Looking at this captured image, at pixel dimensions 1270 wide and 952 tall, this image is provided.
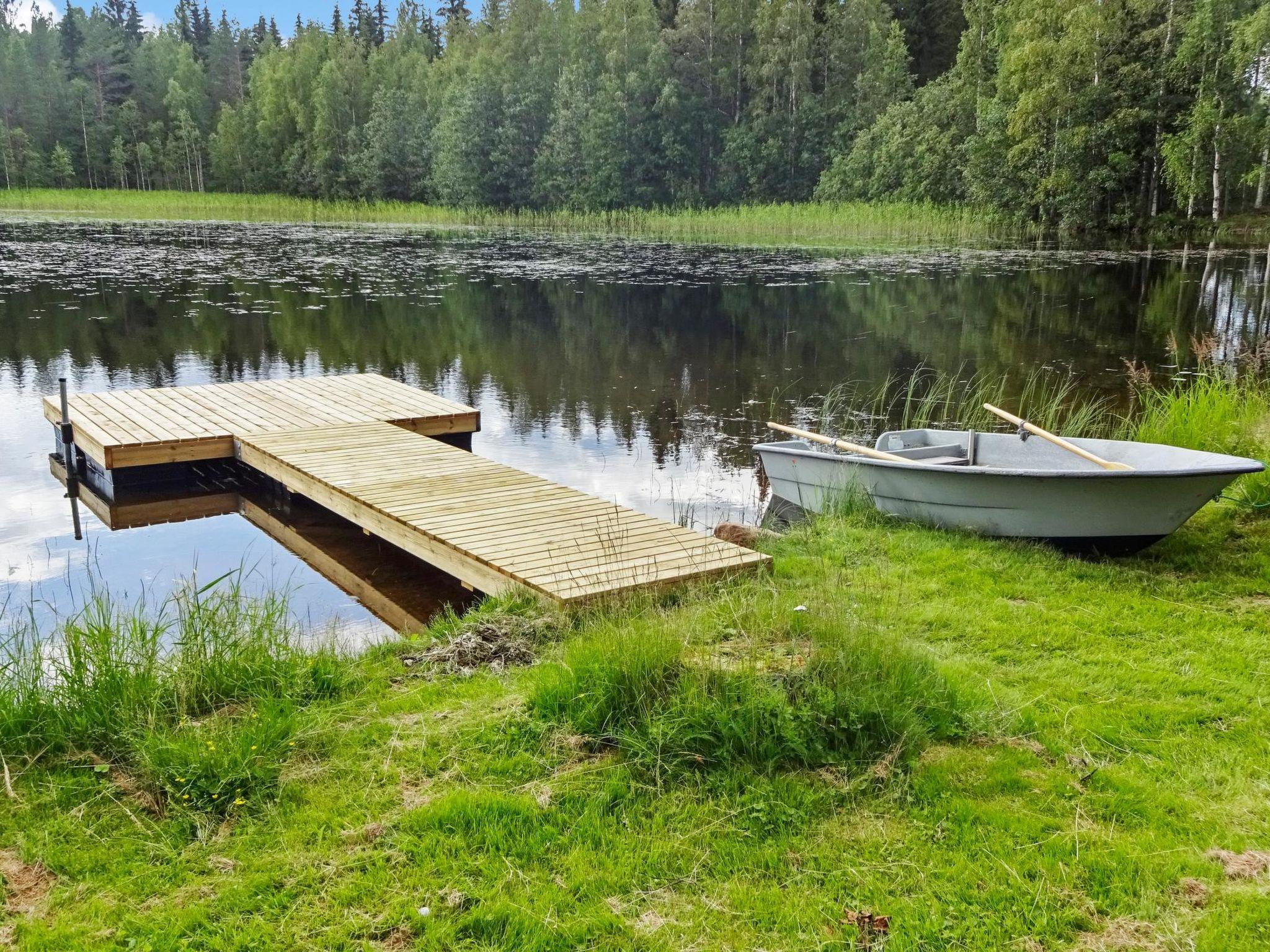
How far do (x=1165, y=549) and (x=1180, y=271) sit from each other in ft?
63.5

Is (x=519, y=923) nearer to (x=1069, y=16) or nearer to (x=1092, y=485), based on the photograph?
(x=1092, y=485)

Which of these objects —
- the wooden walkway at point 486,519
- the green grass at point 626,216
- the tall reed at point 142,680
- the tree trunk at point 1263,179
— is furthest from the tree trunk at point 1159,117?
the tall reed at point 142,680

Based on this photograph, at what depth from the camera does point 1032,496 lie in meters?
5.86

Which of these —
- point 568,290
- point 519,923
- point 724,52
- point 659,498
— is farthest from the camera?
point 724,52

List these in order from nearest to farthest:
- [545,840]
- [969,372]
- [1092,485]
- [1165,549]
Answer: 1. [545,840]
2. [1092,485]
3. [1165,549]
4. [969,372]

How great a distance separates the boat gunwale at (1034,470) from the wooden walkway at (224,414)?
3.54m

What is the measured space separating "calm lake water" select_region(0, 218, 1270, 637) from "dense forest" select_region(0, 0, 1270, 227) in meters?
5.97

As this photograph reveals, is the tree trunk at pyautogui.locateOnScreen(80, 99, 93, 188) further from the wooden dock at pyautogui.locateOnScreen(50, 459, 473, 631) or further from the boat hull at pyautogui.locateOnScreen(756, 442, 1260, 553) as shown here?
the boat hull at pyautogui.locateOnScreen(756, 442, 1260, 553)

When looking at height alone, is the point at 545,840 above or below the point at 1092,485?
below

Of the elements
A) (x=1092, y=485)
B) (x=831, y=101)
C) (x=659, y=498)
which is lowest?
(x=659, y=498)

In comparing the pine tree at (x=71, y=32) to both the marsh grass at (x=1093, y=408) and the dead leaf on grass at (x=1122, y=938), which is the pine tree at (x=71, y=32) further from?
the dead leaf on grass at (x=1122, y=938)

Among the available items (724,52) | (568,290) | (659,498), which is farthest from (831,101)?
(659,498)

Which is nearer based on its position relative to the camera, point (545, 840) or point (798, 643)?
point (545, 840)

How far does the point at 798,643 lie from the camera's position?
3.91 m
